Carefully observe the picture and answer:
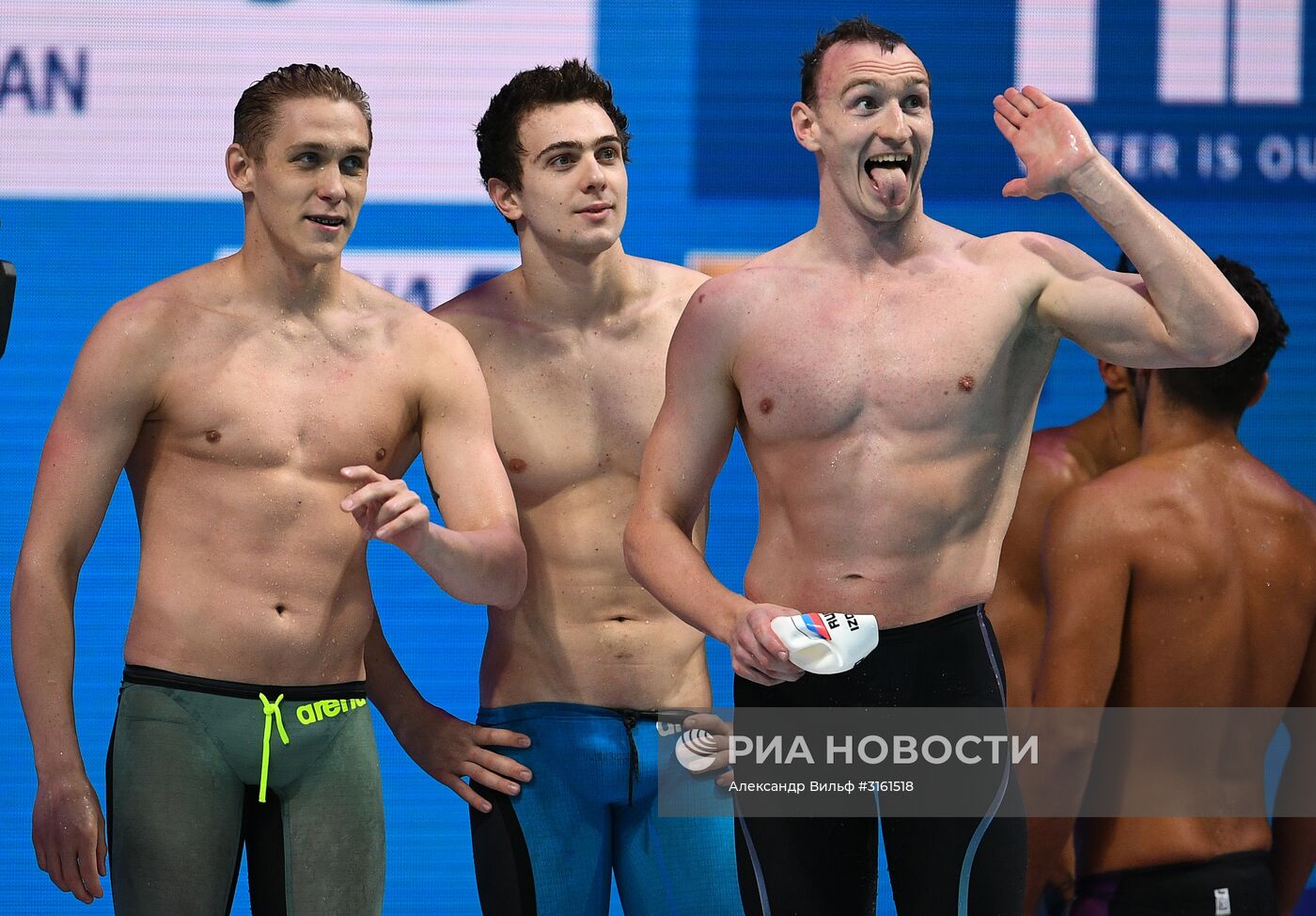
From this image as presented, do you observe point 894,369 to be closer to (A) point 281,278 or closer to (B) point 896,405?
(B) point 896,405

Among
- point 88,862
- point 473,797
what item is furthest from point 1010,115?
point 88,862

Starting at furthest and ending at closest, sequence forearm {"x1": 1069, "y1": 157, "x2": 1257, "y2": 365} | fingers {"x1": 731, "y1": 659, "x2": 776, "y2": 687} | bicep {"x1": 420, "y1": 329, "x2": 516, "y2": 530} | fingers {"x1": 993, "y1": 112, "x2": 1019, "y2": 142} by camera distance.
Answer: bicep {"x1": 420, "y1": 329, "x2": 516, "y2": 530}
fingers {"x1": 993, "y1": 112, "x2": 1019, "y2": 142}
forearm {"x1": 1069, "y1": 157, "x2": 1257, "y2": 365}
fingers {"x1": 731, "y1": 659, "x2": 776, "y2": 687}

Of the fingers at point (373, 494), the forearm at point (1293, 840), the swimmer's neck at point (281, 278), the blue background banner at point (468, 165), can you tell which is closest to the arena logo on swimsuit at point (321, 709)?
the fingers at point (373, 494)

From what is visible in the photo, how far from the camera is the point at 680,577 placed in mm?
2613

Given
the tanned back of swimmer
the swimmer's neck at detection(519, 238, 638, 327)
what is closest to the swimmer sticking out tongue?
the swimmer's neck at detection(519, 238, 638, 327)

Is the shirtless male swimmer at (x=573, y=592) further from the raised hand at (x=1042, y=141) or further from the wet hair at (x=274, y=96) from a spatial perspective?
the raised hand at (x=1042, y=141)

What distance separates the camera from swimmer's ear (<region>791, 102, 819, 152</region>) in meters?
2.75

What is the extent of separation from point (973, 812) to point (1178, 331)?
804 millimetres

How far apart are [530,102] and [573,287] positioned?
0.38 m

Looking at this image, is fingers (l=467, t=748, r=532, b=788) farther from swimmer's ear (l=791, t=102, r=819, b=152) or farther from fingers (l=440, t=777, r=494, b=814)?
swimmer's ear (l=791, t=102, r=819, b=152)

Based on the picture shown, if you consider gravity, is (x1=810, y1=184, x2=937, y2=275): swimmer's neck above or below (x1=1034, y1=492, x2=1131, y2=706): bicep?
above

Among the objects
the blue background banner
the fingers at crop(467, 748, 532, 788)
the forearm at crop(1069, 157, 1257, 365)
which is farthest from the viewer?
the blue background banner

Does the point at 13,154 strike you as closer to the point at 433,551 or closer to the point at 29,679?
the point at 29,679

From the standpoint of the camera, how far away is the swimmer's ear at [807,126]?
2.75 meters
